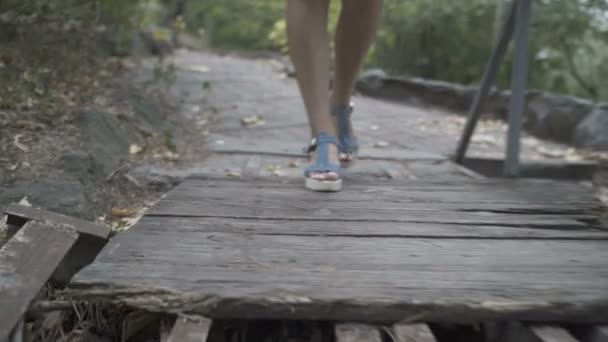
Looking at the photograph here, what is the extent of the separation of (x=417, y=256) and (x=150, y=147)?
1.63 metres

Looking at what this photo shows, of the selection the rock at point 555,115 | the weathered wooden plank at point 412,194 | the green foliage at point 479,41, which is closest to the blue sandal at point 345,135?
the weathered wooden plank at point 412,194

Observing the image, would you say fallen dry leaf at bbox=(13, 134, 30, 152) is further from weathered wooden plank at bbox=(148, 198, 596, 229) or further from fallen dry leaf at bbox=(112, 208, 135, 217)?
weathered wooden plank at bbox=(148, 198, 596, 229)

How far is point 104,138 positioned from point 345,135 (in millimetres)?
1031

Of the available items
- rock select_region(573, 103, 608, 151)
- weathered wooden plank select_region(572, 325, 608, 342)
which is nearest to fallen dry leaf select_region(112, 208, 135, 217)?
weathered wooden plank select_region(572, 325, 608, 342)

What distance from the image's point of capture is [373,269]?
3.77 ft

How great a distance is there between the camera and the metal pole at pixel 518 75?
217 centimetres

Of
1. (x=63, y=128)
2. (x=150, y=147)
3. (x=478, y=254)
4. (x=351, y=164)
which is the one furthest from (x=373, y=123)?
(x=478, y=254)

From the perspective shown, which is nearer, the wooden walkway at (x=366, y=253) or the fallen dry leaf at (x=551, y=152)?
the wooden walkway at (x=366, y=253)

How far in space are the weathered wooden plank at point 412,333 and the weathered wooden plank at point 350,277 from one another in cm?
2

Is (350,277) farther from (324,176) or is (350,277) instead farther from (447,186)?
(447,186)

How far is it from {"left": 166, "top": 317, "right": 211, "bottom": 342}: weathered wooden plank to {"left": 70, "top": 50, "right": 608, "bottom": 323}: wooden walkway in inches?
0.8

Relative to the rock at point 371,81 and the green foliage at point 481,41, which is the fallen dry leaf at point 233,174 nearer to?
the rock at point 371,81

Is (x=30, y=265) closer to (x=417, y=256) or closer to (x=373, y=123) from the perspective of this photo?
(x=417, y=256)

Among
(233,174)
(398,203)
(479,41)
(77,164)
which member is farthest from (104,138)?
(479,41)
